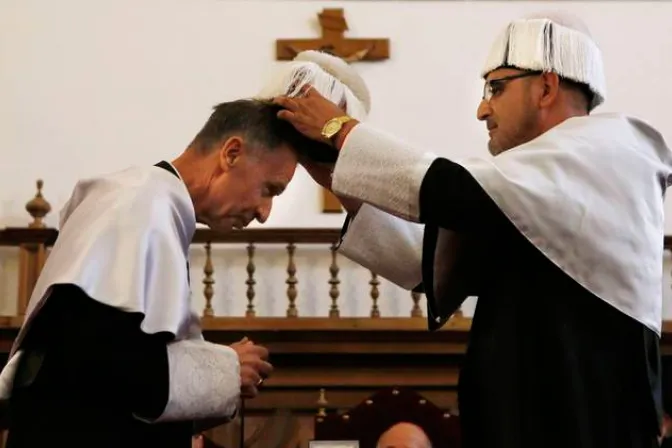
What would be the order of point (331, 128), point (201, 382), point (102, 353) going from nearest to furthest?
point (102, 353)
point (201, 382)
point (331, 128)

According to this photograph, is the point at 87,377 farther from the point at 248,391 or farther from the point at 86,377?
the point at 248,391

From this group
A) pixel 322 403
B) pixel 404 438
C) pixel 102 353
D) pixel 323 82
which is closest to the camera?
pixel 102 353

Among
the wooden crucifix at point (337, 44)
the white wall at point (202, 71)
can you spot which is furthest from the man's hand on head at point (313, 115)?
the wooden crucifix at point (337, 44)

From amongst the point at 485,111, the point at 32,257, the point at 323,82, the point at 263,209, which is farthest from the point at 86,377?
the point at 32,257

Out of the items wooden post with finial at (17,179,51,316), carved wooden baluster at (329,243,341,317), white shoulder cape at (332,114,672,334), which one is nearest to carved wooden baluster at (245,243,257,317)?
carved wooden baluster at (329,243,341,317)

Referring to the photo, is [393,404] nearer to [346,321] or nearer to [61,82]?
[346,321]

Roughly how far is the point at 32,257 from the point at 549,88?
377 centimetres

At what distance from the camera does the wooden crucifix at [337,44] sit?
251 inches

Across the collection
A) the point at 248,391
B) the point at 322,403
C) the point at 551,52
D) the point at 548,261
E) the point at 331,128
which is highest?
the point at 551,52

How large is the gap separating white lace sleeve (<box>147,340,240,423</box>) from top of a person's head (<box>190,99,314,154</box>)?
526 millimetres

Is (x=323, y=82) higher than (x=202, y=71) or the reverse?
higher

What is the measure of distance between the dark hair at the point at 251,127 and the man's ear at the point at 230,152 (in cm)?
2

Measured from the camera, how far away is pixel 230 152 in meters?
2.48

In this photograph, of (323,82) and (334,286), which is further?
(334,286)
